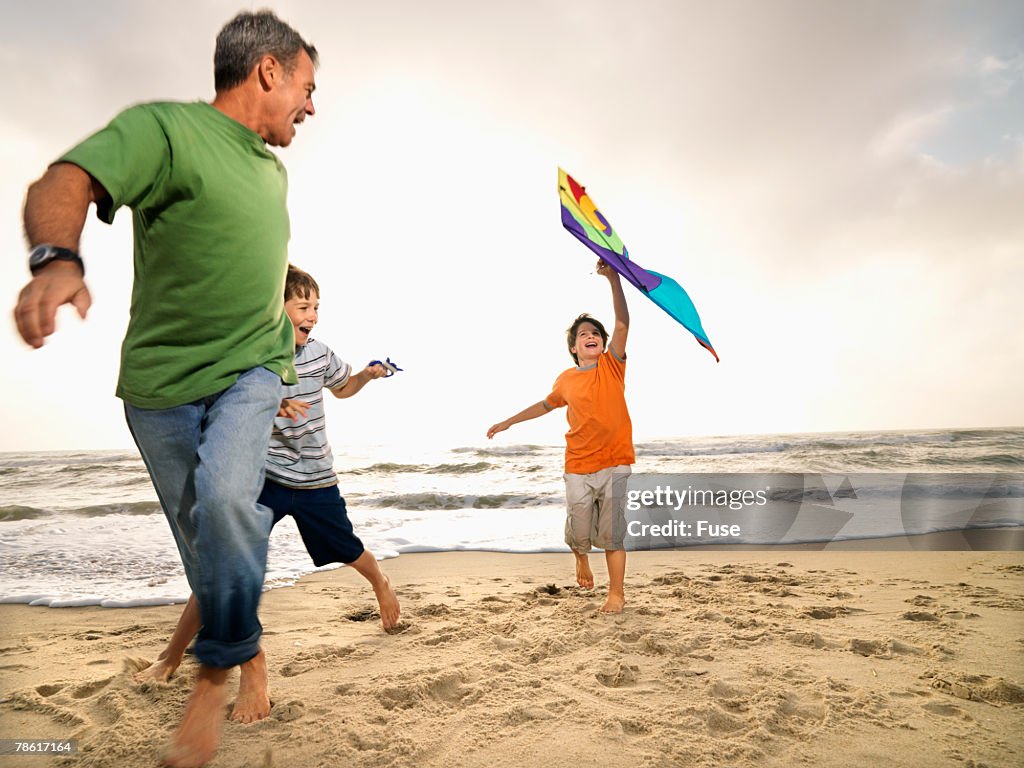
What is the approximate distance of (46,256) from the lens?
126 centimetres

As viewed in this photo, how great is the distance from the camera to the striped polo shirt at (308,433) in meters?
3.08

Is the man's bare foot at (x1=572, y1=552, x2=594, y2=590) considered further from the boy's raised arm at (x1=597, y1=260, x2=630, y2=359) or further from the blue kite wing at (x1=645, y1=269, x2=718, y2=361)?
the blue kite wing at (x1=645, y1=269, x2=718, y2=361)

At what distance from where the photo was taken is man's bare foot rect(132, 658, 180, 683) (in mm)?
2576

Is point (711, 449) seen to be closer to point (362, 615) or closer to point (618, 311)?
point (618, 311)

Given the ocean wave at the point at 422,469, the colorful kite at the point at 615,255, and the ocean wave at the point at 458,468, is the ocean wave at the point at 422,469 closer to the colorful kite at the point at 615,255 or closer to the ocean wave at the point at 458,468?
the ocean wave at the point at 458,468

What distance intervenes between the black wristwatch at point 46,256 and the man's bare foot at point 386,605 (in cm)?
252

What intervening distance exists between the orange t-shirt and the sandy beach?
0.93m

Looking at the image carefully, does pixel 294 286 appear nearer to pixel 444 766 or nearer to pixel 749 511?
pixel 444 766

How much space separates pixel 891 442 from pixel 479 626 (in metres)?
19.0

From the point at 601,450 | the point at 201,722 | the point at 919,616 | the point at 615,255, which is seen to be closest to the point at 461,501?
the point at 601,450

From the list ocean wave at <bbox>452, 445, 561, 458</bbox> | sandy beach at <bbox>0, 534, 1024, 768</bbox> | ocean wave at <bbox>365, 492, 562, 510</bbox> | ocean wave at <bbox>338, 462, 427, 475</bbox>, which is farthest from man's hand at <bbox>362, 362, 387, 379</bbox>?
ocean wave at <bbox>452, 445, 561, 458</bbox>

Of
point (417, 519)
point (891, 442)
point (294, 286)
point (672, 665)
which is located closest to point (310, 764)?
point (672, 665)

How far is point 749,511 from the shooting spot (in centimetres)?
873

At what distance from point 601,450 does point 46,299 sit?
3.41 metres
